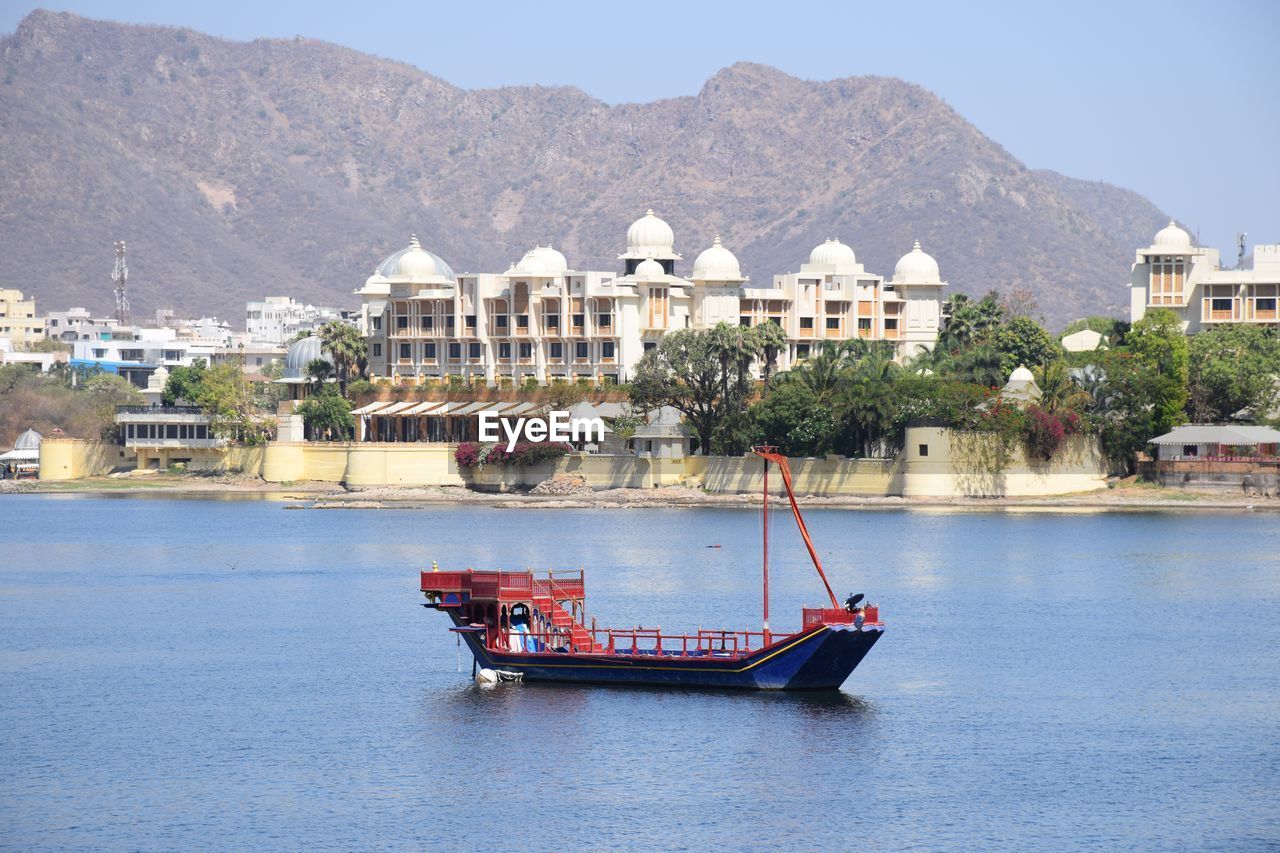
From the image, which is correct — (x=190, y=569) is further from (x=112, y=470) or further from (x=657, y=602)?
(x=112, y=470)

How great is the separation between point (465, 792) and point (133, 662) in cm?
2036

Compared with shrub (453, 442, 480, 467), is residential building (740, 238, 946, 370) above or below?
above

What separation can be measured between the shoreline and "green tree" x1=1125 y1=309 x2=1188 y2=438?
4.41 metres

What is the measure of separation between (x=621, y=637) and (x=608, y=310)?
8314 cm

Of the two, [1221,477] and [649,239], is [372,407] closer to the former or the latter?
[649,239]

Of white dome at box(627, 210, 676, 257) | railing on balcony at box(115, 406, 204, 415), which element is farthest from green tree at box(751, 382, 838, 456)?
railing on balcony at box(115, 406, 204, 415)

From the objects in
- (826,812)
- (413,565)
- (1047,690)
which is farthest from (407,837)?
(413,565)

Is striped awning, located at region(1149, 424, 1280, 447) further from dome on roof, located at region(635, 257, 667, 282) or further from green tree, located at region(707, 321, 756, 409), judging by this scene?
dome on roof, located at region(635, 257, 667, 282)

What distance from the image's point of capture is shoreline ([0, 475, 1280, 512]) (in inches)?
4407

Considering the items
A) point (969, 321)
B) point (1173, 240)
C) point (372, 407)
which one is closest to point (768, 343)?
point (969, 321)

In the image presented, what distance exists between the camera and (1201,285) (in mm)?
138375

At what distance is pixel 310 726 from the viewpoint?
163 feet

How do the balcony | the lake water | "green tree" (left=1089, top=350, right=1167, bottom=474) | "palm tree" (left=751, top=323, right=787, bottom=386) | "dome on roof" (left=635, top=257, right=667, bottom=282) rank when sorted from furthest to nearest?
"dome on roof" (left=635, top=257, right=667, bottom=282) < the balcony < "palm tree" (left=751, top=323, right=787, bottom=386) < "green tree" (left=1089, top=350, right=1167, bottom=474) < the lake water

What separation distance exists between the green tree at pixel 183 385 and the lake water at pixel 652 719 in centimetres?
6763
